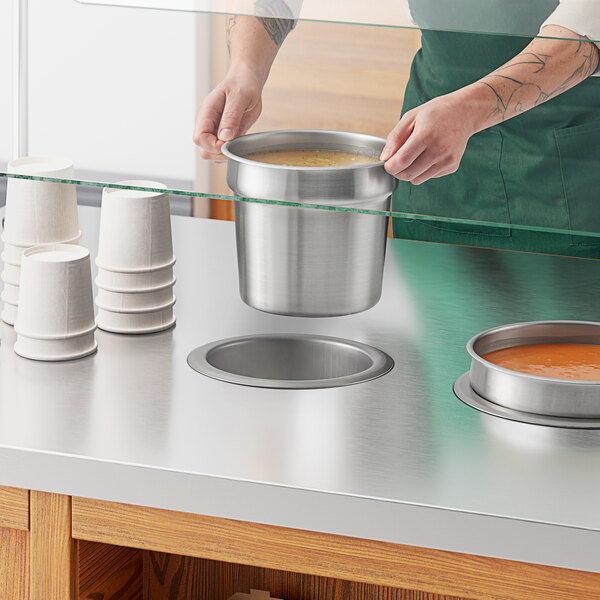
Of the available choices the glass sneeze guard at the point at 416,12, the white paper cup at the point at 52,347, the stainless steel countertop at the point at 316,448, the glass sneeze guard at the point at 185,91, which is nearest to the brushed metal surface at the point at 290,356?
the stainless steel countertop at the point at 316,448

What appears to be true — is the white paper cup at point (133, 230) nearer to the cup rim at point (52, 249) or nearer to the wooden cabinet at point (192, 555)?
the cup rim at point (52, 249)

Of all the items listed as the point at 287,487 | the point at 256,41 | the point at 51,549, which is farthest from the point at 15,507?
the point at 256,41

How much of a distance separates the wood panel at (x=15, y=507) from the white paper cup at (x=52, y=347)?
0.67 ft

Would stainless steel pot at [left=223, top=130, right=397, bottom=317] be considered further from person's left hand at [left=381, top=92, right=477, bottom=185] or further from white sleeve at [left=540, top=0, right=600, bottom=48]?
white sleeve at [left=540, top=0, right=600, bottom=48]

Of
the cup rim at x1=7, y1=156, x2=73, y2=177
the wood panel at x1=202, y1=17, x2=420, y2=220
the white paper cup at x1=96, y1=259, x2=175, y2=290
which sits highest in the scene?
the wood panel at x1=202, y1=17, x2=420, y2=220

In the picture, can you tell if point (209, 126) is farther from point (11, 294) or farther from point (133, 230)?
point (11, 294)

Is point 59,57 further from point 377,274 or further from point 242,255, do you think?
point 377,274

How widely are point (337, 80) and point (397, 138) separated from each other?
8cm

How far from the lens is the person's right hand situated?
918mm

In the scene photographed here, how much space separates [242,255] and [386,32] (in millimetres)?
370

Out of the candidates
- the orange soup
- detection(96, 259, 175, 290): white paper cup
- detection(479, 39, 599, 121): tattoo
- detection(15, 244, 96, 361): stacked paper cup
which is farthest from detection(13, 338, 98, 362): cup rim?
detection(479, 39, 599, 121): tattoo

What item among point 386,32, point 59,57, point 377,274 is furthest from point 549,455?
point 59,57

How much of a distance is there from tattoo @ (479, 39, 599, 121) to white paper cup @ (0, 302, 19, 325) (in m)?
0.68

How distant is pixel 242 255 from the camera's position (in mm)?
1167
